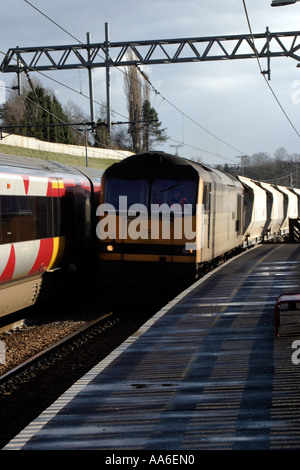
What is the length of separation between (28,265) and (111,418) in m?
6.95

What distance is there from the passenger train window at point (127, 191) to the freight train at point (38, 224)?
107 centimetres

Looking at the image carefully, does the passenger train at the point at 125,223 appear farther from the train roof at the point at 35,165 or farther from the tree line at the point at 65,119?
the tree line at the point at 65,119

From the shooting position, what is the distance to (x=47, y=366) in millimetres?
8969

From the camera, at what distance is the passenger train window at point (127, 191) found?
1302 centimetres

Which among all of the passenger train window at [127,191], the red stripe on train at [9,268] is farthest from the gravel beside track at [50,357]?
the passenger train window at [127,191]

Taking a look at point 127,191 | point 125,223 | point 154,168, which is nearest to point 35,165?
point 127,191

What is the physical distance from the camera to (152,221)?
506 inches

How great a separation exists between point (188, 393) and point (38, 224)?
23.4ft

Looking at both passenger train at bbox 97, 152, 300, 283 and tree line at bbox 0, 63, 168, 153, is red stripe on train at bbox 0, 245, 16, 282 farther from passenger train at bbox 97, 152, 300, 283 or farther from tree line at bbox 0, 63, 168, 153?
tree line at bbox 0, 63, 168, 153

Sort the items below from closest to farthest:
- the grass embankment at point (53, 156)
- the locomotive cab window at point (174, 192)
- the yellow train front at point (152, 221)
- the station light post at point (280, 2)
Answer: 1. the station light post at point (280, 2)
2. the yellow train front at point (152, 221)
3. the locomotive cab window at point (174, 192)
4. the grass embankment at point (53, 156)

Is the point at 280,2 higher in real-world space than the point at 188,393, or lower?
higher

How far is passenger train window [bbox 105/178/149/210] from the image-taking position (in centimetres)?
1302

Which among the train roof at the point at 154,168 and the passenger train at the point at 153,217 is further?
the train roof at the point at 154,168

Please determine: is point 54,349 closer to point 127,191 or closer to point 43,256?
point 43,256
